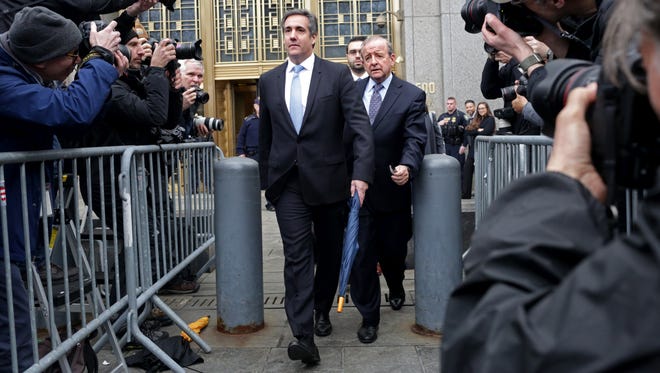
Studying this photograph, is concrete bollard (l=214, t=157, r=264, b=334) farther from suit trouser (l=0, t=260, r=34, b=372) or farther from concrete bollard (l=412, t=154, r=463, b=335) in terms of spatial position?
suit trouser (l=0, t=260, r=34, b=372)

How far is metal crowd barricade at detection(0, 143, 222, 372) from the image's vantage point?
2572 mm

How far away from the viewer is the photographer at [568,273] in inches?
27.4

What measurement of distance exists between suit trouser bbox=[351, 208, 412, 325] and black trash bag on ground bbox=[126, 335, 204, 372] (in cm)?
114

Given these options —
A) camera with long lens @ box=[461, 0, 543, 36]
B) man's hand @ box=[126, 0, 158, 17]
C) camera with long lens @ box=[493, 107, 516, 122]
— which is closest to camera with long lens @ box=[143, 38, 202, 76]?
man's hand @ box=[126, 0, 158, 17]

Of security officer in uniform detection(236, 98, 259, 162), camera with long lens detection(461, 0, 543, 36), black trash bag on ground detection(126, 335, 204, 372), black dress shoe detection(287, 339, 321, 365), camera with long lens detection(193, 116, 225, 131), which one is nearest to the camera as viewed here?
camera with long lens detection(461, 0, 543, 36)

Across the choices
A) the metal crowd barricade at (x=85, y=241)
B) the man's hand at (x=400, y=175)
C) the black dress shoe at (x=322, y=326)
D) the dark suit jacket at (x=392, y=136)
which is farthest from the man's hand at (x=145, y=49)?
the black dress shoe at (x=322, y=326)

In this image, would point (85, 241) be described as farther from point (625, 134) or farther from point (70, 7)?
point (625, 134)

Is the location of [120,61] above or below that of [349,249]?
above

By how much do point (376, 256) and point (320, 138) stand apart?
3.22 feet

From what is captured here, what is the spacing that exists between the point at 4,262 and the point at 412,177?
2650 mm

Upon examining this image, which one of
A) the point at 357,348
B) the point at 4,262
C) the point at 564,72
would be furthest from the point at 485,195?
the point at 564,72

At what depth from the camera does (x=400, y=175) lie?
4203 millimetres

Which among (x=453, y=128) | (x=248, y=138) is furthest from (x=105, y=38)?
(x=453, y=128)

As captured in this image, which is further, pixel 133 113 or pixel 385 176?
pixel 385 176
